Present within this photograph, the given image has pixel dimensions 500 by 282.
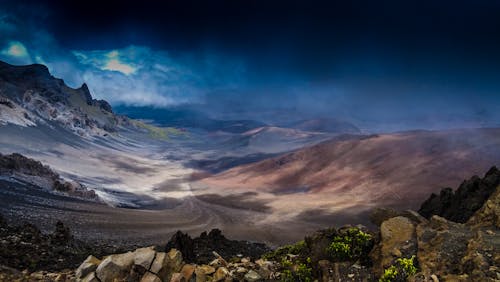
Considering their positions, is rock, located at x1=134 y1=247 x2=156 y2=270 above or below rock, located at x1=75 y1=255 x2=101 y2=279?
above

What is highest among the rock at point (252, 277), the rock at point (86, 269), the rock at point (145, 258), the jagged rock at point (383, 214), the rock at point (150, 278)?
the jagged rock at point (383, 214)

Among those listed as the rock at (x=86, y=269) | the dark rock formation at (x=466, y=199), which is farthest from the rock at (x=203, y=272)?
the dark rock formation at (x=466, y=199)

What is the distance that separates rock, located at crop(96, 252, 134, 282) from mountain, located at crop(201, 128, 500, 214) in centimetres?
6215

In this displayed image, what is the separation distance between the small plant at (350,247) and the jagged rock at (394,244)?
0.39m

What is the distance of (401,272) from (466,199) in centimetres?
1656

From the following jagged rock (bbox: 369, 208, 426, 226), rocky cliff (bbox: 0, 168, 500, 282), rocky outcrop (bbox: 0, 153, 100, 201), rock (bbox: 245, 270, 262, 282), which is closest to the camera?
rocky cliff (bbox: 0, 168, 500, 282)

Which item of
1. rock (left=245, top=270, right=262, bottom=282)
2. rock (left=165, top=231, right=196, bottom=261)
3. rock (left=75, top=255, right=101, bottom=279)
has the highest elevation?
rock (left=75, top=255, right=101, bottom=279)

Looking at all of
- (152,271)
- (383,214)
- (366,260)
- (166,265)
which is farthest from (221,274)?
(383,214)

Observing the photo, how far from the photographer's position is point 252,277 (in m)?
11.5

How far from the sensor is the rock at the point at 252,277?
11389 mm

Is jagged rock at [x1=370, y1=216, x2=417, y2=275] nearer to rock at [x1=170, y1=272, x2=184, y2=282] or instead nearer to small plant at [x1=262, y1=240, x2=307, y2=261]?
small plant at [x1=262, y1=240, x2=307, y2=261]

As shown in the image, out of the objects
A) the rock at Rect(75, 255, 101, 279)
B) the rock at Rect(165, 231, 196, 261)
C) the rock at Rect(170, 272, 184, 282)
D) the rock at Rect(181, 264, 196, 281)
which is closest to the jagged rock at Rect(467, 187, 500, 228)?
the rock at Rect(181, 264, 196, 281)

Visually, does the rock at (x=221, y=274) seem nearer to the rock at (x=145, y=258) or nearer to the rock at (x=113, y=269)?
the rock at (x=145, y=258)

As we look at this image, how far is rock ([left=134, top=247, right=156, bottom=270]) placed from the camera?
36.5ft
